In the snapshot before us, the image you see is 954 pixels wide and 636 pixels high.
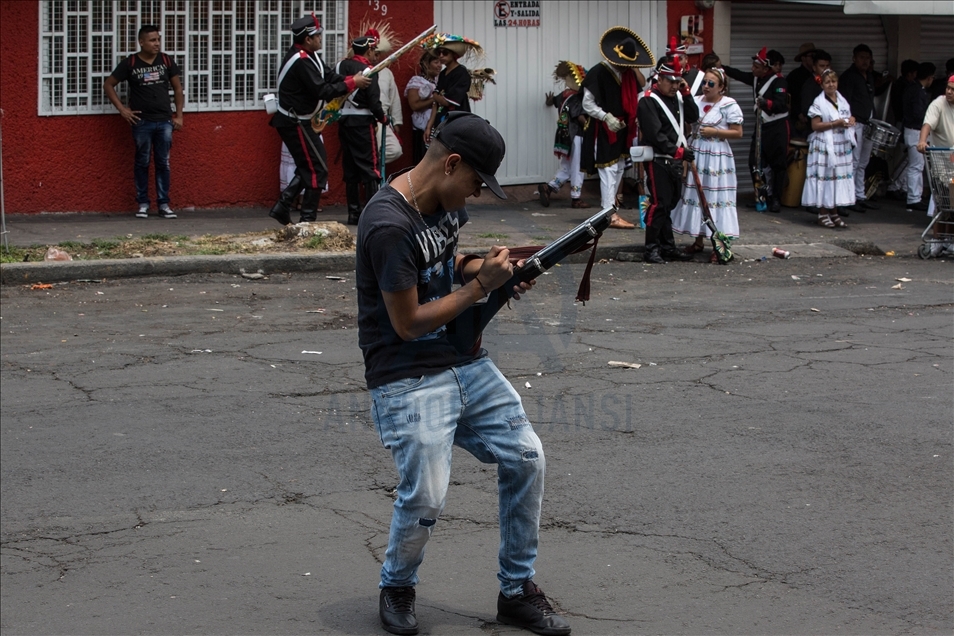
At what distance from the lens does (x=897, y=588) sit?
456 centimetres

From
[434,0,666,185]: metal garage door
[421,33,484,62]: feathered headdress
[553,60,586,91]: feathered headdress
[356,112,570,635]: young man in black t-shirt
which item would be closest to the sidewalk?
[434,0,666,185]: metal garage door

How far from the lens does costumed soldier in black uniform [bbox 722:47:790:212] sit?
1538 centimetres

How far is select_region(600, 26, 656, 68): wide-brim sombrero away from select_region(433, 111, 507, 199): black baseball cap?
962 centimetres

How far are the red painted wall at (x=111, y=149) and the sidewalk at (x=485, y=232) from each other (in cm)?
21

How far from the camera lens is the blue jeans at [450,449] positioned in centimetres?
396

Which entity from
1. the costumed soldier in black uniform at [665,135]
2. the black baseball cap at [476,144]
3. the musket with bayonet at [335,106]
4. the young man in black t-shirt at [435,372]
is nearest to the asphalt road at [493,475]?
the young man in black t-shirt at [435,372]

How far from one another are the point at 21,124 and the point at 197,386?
23.6ft

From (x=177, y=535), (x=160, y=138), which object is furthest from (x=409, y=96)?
(x=177, y=535)

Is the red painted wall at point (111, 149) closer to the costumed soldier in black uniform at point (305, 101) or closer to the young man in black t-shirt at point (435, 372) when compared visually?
the costumed soldier in black uniform at point (305, 101)

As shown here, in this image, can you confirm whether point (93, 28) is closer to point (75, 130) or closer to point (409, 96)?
point (75, 130)

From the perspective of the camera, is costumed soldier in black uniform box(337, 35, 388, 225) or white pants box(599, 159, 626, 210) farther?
white pants box(599, 159, 626, 210)

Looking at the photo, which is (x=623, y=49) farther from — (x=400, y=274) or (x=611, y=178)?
(x=400, y=274)

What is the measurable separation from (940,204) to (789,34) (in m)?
5.25

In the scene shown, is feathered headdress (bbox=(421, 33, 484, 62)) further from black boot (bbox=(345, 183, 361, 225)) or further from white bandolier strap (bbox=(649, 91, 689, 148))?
white bandolier strap (bbox=(649, 91, 689, 148))
